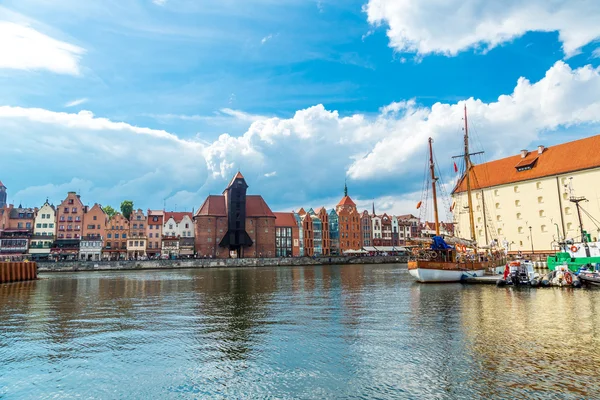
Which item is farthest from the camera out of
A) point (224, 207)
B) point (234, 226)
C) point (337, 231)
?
point (337, 231)

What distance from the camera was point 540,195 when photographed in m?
84.4

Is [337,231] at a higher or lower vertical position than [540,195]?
lower

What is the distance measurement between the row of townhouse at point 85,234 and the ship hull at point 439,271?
84451 mm

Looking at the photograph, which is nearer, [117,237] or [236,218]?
[117,237]

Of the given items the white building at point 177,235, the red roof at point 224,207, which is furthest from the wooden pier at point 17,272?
the red roof at point 224,207

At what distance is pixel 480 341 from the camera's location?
15953mm

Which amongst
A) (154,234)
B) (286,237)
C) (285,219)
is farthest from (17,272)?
(285,219)

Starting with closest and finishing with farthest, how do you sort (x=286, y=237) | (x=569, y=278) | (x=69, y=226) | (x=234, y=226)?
1. (x=569, y=278)
2. (x=69, y=226)
3. (x=234, y=226)
4. (x=286, y=237)

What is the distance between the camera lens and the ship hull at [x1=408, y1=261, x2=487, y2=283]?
4434 centimetres

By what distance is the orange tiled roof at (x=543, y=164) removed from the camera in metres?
78.2

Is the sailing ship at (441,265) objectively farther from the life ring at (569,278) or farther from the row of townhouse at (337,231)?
the row of townhouse at (337,231)

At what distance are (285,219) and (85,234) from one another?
189 ft

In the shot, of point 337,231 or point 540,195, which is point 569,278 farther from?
point 337,231

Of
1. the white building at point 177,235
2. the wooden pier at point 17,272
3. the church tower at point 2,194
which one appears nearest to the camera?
the wooden pier at point 17,272
